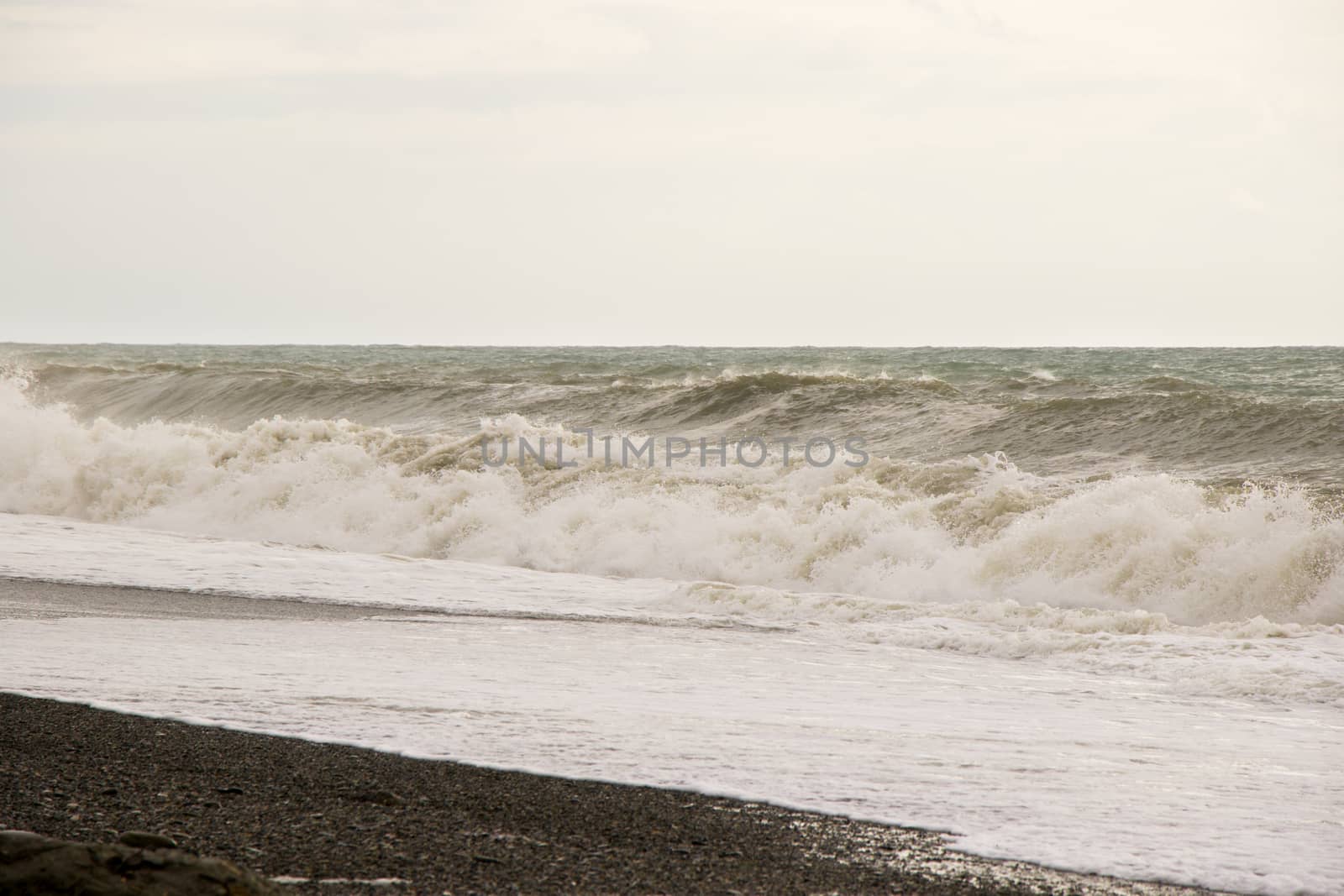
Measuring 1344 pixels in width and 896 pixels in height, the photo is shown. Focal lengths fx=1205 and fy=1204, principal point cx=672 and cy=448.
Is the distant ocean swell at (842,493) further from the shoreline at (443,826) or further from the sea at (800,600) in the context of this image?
the shoreline at (443,826)

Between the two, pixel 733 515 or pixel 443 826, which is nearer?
pixel 443 826

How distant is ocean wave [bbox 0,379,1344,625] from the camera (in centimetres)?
811

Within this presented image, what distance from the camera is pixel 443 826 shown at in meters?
3.42

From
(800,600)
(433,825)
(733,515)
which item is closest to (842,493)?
(733,515)

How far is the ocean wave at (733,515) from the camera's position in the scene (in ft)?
26.6

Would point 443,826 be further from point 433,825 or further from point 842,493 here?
point 842,493

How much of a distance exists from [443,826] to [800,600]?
4.75 m

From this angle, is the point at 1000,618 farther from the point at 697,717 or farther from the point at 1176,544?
the point at 697,717

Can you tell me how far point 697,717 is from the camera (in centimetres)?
491

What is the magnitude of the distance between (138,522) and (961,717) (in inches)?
410

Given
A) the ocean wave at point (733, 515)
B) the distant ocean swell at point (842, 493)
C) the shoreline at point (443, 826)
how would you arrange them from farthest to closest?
1. the distant ocean swell at point (842, 493)
2. the ocean wave at point (733, 515)
3. the shoreline at point (443, 826)

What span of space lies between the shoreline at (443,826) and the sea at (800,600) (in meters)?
0.20

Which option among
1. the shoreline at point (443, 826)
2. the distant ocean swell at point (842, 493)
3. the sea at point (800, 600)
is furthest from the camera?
the distant ocean swell at point (842, 493)

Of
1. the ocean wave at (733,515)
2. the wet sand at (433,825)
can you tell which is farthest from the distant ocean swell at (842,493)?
the wet sand at (433,825)
